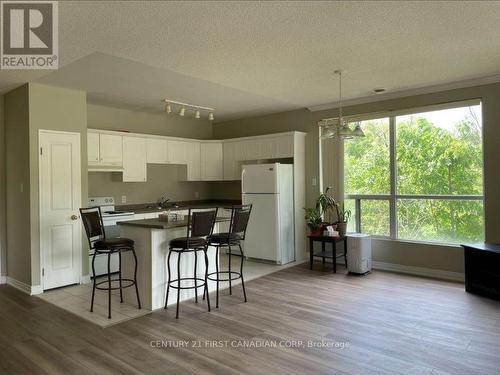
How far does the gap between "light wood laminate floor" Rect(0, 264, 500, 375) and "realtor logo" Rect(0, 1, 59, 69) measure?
2.56 meters

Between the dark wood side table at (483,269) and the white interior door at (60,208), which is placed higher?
the white interior door at (60,208)

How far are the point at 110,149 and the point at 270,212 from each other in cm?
266

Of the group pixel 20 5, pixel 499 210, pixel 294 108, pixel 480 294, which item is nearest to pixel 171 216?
pixel 20 5

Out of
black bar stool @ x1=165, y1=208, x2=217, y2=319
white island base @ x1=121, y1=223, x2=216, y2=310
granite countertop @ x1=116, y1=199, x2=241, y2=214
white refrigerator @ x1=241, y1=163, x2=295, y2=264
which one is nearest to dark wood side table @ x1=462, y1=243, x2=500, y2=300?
white refrigerator @ x1=241, y1=163, x2=295, y2=264

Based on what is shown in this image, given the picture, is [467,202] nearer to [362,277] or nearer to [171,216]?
[362,277]

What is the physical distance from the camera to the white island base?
3.74m

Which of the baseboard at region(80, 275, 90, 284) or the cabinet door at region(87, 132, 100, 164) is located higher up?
the cabinet door at region(87, 132, 100, 164)

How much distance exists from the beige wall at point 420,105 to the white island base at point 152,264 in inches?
115

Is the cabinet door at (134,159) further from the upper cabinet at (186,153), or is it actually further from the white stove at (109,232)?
the white stove at (109,232)

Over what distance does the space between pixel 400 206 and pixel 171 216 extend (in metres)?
3.32

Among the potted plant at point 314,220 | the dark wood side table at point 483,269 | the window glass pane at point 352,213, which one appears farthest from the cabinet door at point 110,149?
the dark wood side table at point 483,269

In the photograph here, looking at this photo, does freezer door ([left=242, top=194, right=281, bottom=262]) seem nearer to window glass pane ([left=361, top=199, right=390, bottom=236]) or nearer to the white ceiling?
window glass pane ([left=361, top=199, right=390, bottom=236])

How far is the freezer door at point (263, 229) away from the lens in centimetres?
571

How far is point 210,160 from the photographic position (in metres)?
7.01
